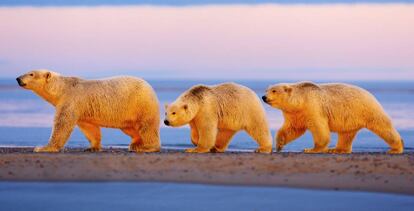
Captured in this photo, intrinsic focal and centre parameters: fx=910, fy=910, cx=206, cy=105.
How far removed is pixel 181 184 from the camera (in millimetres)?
12734

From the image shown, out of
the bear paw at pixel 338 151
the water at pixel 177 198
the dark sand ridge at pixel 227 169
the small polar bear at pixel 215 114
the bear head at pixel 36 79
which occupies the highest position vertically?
the bear head at pixel 36 79

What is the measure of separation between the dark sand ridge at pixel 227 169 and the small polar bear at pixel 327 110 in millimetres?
1668

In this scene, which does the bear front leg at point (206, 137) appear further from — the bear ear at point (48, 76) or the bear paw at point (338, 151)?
the bear ear at point (48, 76)

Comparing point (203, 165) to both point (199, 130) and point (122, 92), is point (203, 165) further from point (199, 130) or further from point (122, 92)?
point (122, 92)

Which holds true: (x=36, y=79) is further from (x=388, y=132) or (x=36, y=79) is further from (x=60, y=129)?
(x=388, y=132)

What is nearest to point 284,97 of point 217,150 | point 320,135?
point 320,135

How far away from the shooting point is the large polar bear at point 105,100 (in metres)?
16.3

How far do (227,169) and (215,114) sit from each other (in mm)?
2538

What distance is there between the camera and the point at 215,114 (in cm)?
1590

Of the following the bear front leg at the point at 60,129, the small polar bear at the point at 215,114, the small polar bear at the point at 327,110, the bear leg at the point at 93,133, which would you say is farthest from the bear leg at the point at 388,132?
the bear front leg at the point at 60,129


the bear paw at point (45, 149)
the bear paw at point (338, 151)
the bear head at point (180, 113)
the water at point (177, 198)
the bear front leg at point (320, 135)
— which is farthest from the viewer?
the bear paw at point (338, 151)

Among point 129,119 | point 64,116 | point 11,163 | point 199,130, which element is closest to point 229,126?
point 199,130

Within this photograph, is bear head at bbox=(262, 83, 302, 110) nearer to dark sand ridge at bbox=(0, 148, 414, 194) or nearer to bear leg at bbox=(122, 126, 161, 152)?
dark sand ridge at bbox=(0, 148, 414, 194)

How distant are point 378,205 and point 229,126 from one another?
16.9ft
